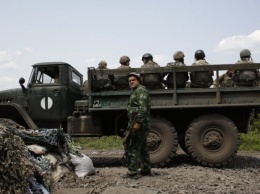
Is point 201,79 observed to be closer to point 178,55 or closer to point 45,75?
point 178,55

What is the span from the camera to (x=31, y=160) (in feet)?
15.5

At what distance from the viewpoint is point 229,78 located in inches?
292

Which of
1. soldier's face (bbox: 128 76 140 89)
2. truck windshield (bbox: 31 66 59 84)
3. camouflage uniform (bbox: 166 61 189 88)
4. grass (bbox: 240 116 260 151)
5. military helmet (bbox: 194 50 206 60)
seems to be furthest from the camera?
grass (bbox: 240 116 260 151)

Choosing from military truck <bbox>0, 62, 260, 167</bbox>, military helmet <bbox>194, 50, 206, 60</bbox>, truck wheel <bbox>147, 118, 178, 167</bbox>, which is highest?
military helmet <bbox>194, 50, 206, 60</bbox>

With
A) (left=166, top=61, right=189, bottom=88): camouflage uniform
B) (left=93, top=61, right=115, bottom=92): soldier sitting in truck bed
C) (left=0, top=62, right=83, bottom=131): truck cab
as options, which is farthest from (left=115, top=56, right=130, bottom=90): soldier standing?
(left=0, top=62, right=83, bottom=131): truck cab

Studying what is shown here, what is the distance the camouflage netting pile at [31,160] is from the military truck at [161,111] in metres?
1.42

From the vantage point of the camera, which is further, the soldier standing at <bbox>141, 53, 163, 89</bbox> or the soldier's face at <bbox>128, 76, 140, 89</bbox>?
the soldier standing at <bbox>141, 53, 163, 89</bbox>

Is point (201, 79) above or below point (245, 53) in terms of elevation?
below

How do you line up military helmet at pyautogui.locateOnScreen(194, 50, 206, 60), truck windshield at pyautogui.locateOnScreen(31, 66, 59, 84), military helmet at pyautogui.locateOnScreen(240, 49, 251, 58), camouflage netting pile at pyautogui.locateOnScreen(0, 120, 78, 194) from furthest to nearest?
truck windshield at pyautogui.locateOnScreen(31, 66, 59, 84) → military helmet at pyautogui.locateOnScreen(194, 50, 206, 60) → military helmet at pyautogui.locateOnScreen(240, 49, 251, 58) → camouflage netting pile at pyautogui.locateOnScreen(0, 120, 78, 194)

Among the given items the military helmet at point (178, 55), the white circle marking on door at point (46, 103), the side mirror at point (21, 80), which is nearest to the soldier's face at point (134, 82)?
the military helmet at point (178, 55)

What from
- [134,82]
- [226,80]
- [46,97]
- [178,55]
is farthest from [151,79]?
[46,97]

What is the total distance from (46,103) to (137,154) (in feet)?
9.20

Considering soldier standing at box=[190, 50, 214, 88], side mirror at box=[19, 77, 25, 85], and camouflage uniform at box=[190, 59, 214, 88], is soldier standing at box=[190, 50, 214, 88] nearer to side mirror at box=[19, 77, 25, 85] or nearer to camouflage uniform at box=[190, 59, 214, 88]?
camouflage uniform at box=[190, 59, 214, 88]

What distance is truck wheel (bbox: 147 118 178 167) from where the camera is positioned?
710 cm
